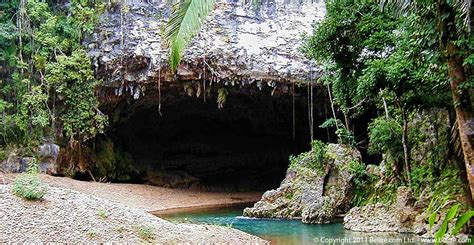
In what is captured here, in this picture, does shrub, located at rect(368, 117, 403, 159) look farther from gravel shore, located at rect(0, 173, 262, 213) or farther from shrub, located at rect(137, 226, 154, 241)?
gravel shore, located at rect(0, 173, 262, 213)

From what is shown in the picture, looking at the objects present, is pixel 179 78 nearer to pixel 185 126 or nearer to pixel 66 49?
pixel 66 49

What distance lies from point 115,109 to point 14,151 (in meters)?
3.85

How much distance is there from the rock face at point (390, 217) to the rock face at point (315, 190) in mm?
1414

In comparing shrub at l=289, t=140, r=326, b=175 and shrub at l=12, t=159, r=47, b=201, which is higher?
shrub at l=289, t=140, r=326, b=175

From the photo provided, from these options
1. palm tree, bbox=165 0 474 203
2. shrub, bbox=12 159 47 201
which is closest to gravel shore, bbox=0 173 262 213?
shrub, bbox=12 159 47 201

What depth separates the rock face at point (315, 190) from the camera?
34.0 ft

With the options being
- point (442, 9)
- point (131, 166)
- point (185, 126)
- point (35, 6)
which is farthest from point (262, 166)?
point (442, 9)

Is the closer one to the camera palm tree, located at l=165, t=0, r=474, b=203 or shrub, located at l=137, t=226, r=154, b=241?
palm tree, located at l=165, t=0, r=474, b=203

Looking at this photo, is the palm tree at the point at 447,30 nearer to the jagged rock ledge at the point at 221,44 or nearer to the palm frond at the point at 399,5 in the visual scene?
the palm frond at the point at 399,5

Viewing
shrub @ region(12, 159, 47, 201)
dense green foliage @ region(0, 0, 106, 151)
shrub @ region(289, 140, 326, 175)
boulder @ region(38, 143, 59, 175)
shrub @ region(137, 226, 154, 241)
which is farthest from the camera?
boulder @ region(38, 143, 59, 175)

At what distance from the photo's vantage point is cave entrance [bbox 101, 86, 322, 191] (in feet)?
61.8

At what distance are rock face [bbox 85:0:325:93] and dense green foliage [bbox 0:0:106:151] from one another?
82 cm

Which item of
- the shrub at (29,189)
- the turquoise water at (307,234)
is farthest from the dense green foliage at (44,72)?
the shrub at (29,189)

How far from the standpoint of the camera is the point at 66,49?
14.9 meters
